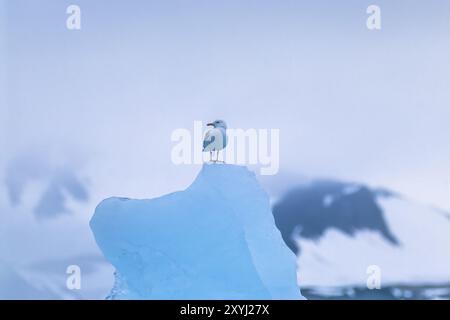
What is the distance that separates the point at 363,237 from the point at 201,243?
63 cm

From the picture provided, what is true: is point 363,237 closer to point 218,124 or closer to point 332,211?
point 332,211

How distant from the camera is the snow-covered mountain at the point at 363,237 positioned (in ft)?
10.1

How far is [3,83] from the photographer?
3.08 meters

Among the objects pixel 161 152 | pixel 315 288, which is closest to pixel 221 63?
pixel 161 152

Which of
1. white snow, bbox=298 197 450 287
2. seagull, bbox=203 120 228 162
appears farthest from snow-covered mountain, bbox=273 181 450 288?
seagull, bbox=203 120 228 162

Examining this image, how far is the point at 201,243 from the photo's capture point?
3061 mm

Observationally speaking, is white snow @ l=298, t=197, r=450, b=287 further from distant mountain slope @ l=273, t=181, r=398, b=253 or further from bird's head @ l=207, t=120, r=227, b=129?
bird's head @ l=207, t=120, r=227, b=129

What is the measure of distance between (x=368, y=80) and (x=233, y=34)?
562 millimetres

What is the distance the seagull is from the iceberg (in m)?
0.07

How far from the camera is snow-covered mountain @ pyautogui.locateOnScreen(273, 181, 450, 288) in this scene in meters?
3.07

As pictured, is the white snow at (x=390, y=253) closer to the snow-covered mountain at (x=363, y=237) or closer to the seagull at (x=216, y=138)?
the snow-covered mountain at (x=363, y=237)

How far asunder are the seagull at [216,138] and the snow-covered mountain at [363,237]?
1.03 ft

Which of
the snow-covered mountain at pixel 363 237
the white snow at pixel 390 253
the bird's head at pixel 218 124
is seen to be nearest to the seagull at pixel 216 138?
the bird's head at pixel 218 124

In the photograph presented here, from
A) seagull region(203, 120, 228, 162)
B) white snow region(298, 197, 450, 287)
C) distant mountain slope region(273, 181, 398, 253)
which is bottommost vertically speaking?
white snow region(298, 197, 450, 287)
